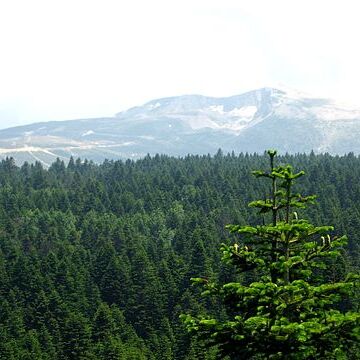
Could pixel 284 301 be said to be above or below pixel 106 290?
above

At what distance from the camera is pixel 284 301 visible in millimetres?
19031

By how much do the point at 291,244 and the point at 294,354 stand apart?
3.52 m

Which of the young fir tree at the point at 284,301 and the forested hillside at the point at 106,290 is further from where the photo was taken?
the forested hillside at the point at 106,290

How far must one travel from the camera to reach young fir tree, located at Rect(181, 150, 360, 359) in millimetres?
18250

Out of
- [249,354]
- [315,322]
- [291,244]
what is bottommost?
[249,354]

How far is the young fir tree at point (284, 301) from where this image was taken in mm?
18250

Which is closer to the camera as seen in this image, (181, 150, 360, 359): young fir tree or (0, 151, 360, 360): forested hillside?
(181, 150, 360, 359): young fir tree

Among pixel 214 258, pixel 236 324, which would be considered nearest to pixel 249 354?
pixel 236 324

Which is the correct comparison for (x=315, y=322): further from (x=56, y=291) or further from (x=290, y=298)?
(x=56, y=291)

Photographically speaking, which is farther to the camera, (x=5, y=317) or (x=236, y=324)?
(x=5, y=317)

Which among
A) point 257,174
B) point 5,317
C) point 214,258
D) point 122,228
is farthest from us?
point 122,228

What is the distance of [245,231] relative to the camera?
1925 cm

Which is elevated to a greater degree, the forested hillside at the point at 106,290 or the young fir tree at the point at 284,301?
the young fir tree at the point at 284,301

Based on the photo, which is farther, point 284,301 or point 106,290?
point 106,290
